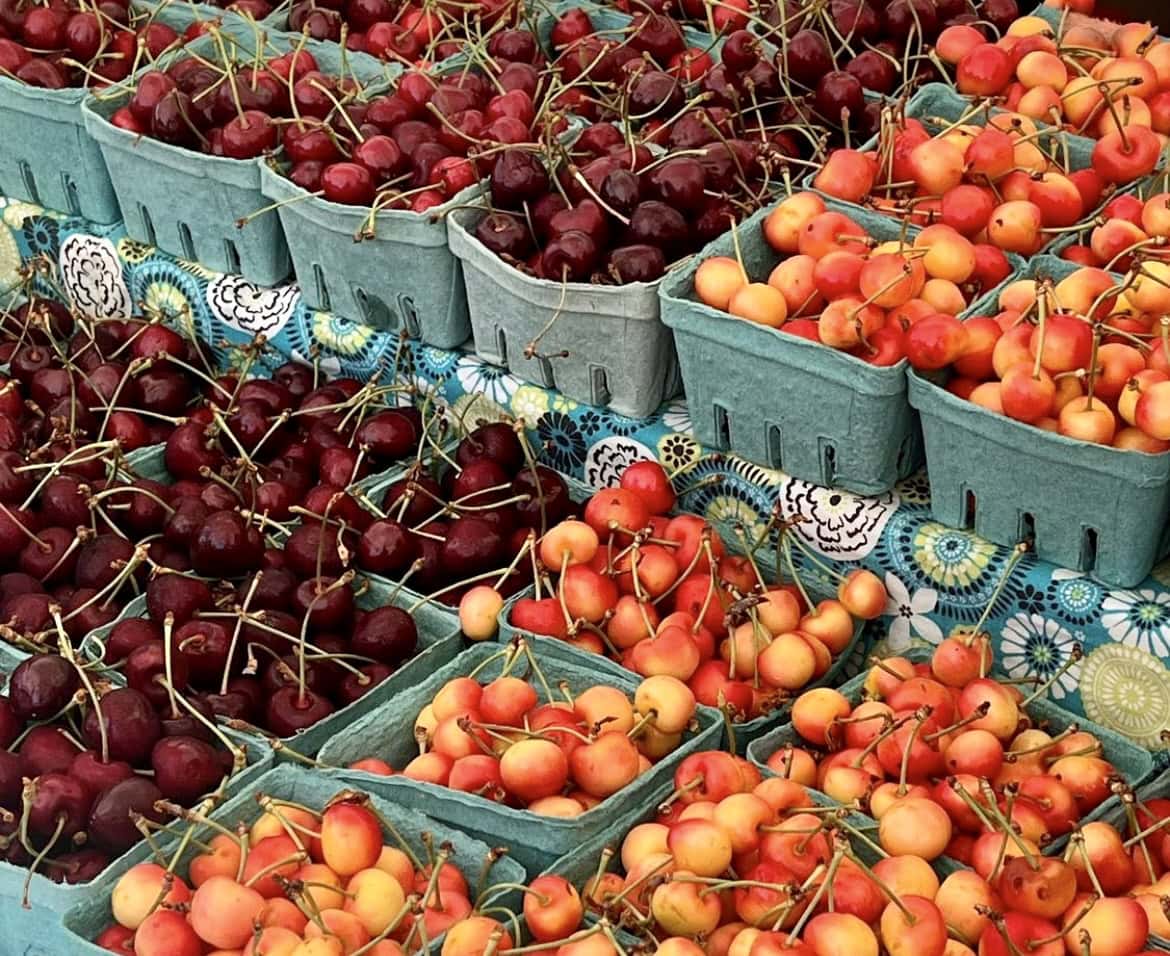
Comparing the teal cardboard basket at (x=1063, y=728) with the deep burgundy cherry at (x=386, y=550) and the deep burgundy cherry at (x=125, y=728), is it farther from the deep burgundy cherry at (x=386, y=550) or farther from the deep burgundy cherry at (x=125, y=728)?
the deep burgundy cherry at (x=125, y=728)

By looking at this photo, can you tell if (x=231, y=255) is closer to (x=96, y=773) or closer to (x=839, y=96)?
(x=839, y=96)

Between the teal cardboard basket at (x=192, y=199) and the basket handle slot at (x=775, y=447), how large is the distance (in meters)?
0.98

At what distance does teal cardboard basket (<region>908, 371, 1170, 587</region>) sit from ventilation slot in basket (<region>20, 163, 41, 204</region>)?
70.5 inches

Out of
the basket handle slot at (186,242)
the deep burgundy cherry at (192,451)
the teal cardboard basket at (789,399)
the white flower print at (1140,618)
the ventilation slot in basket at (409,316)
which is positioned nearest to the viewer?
the white flower print at (1140,618)

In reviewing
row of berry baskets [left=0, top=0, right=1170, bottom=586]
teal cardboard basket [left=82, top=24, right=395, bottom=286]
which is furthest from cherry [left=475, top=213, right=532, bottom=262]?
teal cardboard basket [left=82, top=24, right=395, bottom=286]

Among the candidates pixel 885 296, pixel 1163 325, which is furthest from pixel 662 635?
pixel 1163 325

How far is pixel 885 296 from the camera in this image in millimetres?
2223

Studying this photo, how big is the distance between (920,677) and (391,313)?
42.8 inches

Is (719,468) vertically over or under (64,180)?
under

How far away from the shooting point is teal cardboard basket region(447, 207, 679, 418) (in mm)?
2416

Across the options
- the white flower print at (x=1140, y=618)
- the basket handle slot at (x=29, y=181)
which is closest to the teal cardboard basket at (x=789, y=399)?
the white flower print at (x=1140, y=618)

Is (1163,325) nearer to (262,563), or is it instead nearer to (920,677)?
(920,677)

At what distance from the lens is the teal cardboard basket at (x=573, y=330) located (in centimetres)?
242

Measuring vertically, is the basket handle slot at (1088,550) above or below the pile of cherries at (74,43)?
below
